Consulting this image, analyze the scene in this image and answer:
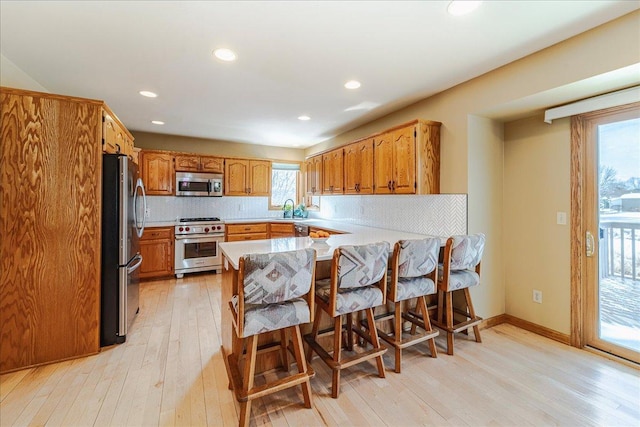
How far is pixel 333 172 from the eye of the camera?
4.56m

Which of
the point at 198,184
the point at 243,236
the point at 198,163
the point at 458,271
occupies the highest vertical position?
the point at 198,163

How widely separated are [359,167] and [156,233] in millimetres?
3376

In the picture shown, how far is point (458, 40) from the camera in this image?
80.2 inches

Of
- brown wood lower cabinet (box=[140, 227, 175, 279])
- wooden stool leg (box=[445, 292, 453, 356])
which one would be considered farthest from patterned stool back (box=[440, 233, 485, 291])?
brown wood lower cabinet (box=[140, 227, 175, 279])

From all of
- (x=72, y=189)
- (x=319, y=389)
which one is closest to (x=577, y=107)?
(x=319, y=389)

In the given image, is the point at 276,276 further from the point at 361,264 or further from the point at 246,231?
the point at 246,231

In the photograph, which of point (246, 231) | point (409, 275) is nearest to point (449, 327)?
point (409, 275)

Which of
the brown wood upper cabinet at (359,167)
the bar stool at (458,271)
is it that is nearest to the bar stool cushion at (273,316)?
the bar stool at (458,271)

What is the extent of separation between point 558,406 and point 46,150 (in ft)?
13.4

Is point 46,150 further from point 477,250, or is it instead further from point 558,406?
point 558,406

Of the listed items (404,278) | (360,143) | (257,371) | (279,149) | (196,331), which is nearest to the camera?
(257,371)

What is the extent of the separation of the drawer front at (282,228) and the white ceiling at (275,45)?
2.48 metres

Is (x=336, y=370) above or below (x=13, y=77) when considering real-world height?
below

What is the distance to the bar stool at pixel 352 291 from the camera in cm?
187
